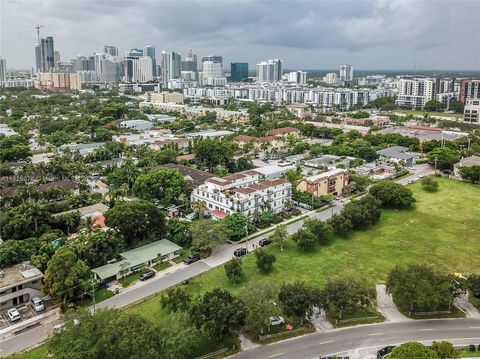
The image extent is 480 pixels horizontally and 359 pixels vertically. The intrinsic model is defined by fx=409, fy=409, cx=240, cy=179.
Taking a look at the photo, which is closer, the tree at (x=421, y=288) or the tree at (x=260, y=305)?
the tree at (x=260, y=305)

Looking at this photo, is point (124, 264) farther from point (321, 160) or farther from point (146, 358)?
point (321, 160)

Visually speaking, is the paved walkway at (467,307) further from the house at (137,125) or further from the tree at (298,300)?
the house at (137,125)

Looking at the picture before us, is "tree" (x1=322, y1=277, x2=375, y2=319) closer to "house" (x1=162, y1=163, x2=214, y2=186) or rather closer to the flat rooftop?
the flat rooftop

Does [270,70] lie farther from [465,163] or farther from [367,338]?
[367,338]

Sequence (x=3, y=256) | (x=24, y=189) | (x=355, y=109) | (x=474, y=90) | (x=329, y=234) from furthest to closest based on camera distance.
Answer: (x=355, y=109) < (x=474, y=90) < (x=24, y=189) < (x=329, y=234) < (x=3, y=256)

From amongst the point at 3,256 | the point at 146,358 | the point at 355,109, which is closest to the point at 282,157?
the point at 3,256

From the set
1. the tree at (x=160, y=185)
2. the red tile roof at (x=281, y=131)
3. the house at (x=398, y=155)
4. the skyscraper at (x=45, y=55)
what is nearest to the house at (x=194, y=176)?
the tree at (x=160, y=185)
